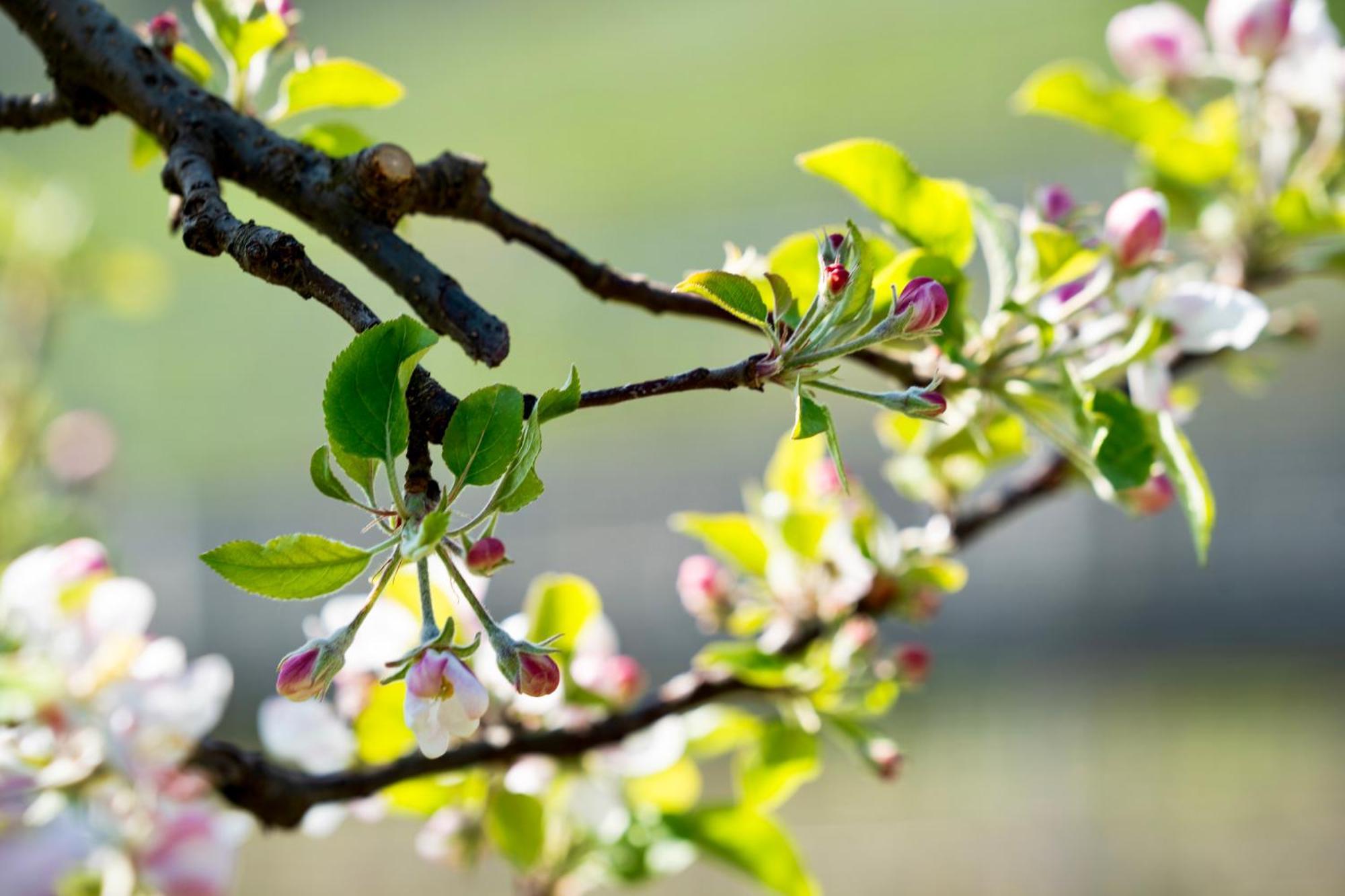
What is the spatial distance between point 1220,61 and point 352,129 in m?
0.37

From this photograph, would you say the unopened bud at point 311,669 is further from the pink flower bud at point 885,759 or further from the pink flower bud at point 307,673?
the pink flower bud at point 885,759

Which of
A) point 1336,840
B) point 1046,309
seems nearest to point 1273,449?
point 1336,840

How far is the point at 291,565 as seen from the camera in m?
0.23

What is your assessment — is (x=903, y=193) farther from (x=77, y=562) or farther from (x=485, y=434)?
(x=77, y=562)

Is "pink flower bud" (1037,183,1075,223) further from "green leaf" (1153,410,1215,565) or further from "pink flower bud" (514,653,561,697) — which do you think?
"pink flower bud" (514,653,561,697)

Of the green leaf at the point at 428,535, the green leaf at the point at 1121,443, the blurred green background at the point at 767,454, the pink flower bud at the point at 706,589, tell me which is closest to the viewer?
the green leaf at the point at 428,535

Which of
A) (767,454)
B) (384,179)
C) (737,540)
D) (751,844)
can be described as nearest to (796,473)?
(737,540)

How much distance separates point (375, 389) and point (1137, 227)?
0.69ft

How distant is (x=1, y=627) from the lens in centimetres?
42

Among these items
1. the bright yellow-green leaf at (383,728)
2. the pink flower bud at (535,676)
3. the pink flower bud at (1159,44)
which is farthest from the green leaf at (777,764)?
the pink flower bud at (1159,44)

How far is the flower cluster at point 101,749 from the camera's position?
404 millimetres

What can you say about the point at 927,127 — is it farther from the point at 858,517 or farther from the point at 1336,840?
the point at 858,517

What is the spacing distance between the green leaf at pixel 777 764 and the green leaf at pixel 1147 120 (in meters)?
0.26

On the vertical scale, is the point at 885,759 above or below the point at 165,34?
below
